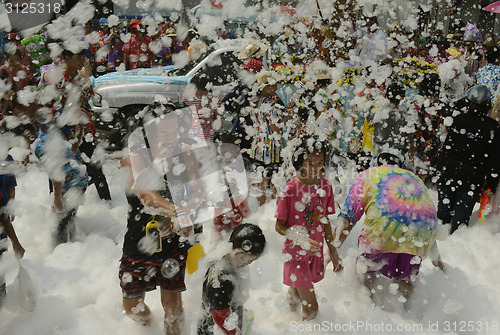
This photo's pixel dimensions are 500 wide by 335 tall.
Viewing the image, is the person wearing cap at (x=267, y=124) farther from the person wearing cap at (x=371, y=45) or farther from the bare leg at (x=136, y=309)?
the person wearing cap at (x=371, y=45)

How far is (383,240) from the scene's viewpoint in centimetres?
311

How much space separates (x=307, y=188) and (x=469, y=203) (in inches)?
98.1

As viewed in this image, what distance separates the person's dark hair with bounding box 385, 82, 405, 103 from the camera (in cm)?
497

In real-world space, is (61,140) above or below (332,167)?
above

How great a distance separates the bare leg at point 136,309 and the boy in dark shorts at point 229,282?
1.84 ft

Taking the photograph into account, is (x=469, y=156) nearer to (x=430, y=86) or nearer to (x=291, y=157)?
(x=430, y=86)

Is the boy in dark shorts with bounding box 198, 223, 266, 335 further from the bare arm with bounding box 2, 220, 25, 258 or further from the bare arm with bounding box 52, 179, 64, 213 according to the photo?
the bare arm with bounding box 52, 179, 64, 213

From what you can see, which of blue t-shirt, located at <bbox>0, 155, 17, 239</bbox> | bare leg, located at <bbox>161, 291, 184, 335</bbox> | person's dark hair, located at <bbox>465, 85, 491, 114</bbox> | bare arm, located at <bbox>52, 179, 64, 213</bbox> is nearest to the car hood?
bare arm, located at <bbox>52, 179, 64, 213</bbox>

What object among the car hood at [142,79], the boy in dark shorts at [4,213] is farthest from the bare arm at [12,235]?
the car hood at [142,79]

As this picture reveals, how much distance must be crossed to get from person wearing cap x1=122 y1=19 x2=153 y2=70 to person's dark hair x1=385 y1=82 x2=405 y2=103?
594 centimetres

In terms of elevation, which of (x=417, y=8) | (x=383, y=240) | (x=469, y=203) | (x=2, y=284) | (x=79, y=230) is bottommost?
(x=417, y=8)

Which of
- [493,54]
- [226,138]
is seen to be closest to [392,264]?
[226,138]

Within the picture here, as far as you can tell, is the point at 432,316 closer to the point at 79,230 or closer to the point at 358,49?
the point at 79,230

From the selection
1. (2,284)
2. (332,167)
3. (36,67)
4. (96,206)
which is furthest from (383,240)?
(36,67)
